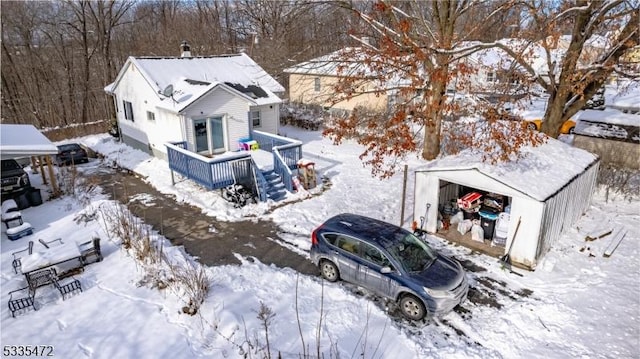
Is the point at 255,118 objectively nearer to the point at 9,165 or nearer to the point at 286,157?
the point at 286,157

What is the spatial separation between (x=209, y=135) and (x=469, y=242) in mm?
12219

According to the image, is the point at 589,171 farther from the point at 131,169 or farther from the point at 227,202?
the point at 131,169

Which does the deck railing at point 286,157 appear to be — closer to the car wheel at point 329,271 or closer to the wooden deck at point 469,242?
the car wheel at point 329,271

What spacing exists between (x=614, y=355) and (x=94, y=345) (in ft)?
33.4

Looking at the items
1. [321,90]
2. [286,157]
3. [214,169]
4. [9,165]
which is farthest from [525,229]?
[321,90]

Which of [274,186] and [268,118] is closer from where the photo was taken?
[274,186]

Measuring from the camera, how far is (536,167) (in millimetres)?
11391

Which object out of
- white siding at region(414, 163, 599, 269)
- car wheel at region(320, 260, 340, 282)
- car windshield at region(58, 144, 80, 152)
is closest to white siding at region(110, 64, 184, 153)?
car windshield at region(58, 144, 80, 152)

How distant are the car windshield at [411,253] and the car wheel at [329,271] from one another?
1.59 meters

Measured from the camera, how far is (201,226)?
13.1m

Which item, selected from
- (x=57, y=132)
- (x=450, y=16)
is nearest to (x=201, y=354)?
(x=450, y=16)

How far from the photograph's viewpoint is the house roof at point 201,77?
17953mm

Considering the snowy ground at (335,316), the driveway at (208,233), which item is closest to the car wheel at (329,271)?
the snowy ground at (335,316)

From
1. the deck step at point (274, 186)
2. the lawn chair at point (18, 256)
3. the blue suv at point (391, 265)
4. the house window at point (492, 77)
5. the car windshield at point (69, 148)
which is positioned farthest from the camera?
the house window at point (492, 77)
